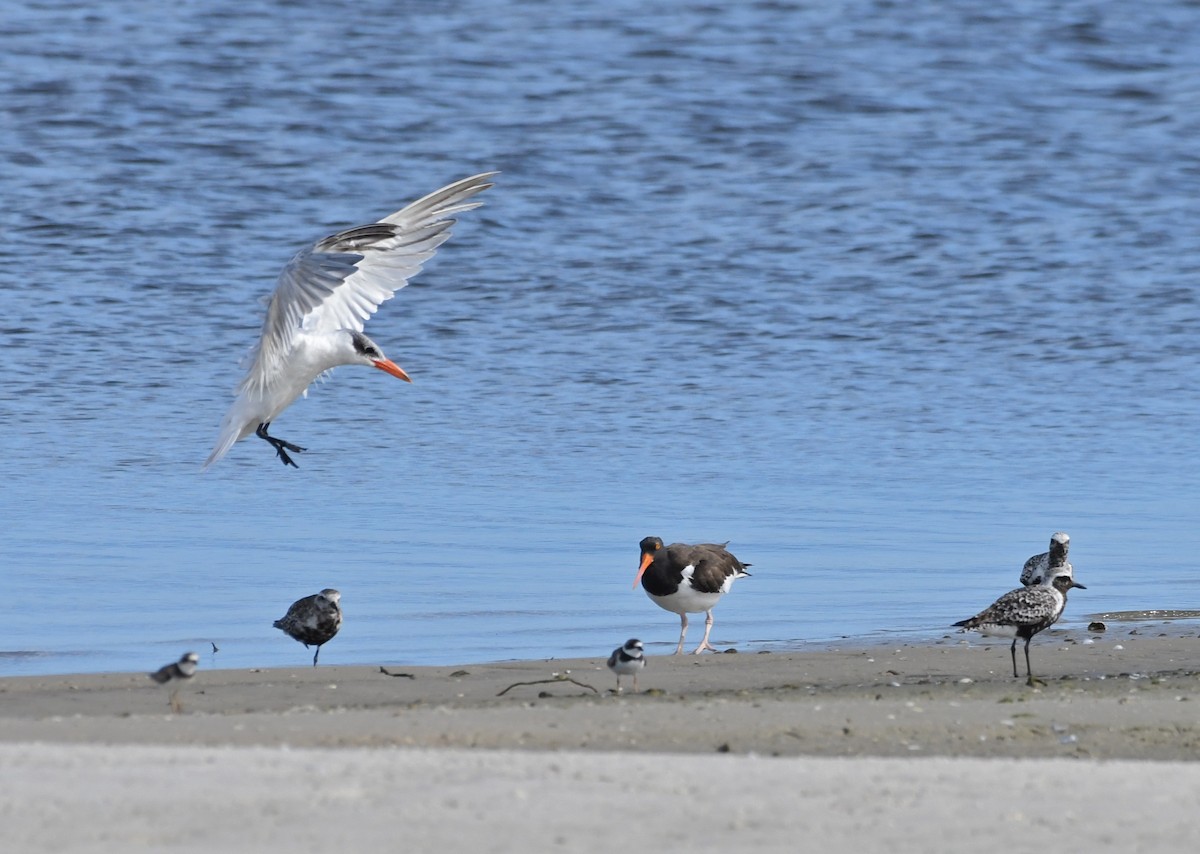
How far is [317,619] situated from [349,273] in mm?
2148

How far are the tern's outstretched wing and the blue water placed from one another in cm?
131

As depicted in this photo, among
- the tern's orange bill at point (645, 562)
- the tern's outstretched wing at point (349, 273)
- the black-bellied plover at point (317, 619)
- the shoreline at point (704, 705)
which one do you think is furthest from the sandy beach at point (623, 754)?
the tern's outstretched wing at point (349, 273)

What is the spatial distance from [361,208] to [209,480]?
10974 mm

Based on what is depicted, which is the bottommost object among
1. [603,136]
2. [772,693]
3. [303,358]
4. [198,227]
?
[772,693]

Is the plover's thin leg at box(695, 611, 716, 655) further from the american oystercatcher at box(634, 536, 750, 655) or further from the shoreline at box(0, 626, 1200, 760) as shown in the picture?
the shoreline at box(0, 626, 1200, 760)

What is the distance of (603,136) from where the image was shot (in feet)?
94.7

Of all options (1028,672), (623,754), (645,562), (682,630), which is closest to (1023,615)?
(1028,672)

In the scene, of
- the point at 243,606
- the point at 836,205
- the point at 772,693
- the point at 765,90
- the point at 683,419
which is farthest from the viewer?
the point at 765,90

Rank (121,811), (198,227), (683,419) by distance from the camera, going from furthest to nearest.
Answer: (198,227) → (683,419) → (121,811)

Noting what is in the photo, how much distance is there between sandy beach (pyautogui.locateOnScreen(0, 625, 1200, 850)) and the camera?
5477mm

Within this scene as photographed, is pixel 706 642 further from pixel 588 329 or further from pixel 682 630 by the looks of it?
pixel 588 329

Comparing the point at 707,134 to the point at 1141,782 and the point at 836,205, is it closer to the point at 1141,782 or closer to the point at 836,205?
the point at 836,205

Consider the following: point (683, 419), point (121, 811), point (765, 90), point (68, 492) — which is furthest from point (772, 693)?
point (765, 90)

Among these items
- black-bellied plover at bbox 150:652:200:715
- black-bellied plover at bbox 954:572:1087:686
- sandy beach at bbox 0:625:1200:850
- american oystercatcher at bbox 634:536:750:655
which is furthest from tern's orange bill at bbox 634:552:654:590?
black-bellied plover at bbox 150:652:200:715
